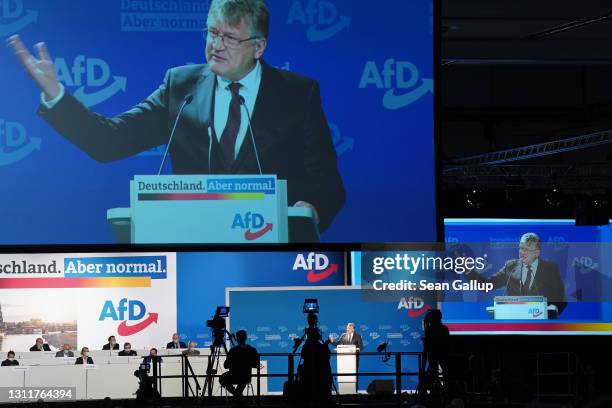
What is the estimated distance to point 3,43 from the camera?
8.68 metres

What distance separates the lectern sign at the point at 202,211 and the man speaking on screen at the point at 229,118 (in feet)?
0.49

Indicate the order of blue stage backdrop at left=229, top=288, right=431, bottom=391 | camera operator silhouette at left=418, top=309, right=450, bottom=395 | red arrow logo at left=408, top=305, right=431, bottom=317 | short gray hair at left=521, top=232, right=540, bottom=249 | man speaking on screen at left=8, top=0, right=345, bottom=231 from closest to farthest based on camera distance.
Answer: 1. camera operator silhouette at left=418, top=309, right=450, bottom=395
2. man speaking on screen at left=8, top=0, right=345, bottom=231
3. blue stage backdrop at left=229, top=288, right=431, bottom=391
4. red arrow logo at left=408, top=305, right=431, bottom=317
5. short gray hair at left=521, top=232, right=540, bottom=249

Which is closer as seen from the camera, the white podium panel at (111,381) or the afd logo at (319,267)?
the white podium panel at (111,381)

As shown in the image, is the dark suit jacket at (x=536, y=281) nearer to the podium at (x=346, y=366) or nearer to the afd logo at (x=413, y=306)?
the afd logo at (x=413, y=306)

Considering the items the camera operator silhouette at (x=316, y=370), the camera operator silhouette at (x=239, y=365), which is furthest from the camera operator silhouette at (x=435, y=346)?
the camera operator silhouette at (x=239, y=365)

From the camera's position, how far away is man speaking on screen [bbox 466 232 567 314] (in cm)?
1797

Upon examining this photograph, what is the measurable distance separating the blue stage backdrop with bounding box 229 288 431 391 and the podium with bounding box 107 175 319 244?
16.9 feet

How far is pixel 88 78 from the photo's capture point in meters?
8.75

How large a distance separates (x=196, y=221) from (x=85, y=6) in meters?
2.22

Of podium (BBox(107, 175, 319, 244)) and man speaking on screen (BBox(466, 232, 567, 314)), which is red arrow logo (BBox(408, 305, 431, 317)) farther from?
podium (BBox(107, 175, 319, 244))

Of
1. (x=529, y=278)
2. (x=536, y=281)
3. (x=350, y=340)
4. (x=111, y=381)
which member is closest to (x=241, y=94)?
(x=350, y=340)

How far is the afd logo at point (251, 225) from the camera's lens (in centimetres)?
870

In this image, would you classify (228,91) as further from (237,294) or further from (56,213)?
(237,294)

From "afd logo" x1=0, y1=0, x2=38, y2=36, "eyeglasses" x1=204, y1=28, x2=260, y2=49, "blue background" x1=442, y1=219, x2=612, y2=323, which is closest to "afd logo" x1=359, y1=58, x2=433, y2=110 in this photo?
"eyeglasses" x1=204, y1=28, x2=260, y2=49
